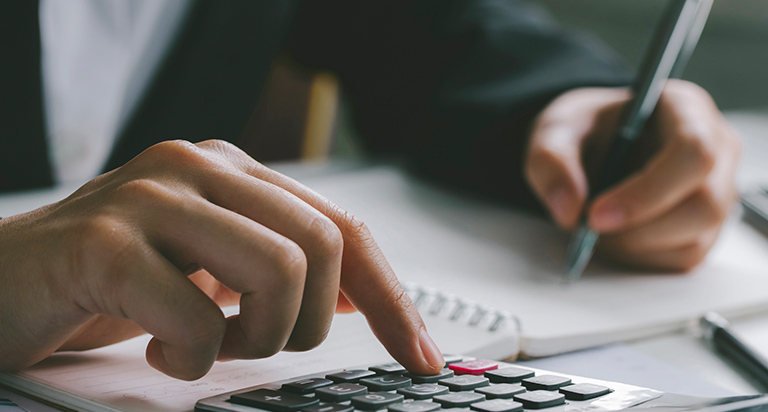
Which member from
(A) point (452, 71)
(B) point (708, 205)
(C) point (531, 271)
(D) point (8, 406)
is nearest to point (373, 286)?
(D) point (8, 406)

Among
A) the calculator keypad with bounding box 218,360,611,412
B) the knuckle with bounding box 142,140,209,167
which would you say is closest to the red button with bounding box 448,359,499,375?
the calculator keypad with bounding box 218,360,611,412

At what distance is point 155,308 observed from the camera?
21cm

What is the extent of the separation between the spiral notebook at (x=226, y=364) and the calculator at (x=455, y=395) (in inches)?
1.2

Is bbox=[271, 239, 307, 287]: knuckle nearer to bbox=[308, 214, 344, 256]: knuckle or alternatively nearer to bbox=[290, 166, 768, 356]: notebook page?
bbox=[308, 214, 344, 256]: knuckle

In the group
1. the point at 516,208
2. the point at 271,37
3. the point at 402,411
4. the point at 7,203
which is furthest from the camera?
the point at 271,37

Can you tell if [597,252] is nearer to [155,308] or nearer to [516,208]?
[516,208]

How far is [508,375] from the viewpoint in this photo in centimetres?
25

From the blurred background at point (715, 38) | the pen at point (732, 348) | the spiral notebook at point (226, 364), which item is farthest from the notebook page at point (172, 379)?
the blurred background at point (715, 38)

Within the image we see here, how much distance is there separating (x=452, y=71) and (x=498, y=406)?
0.62 metres

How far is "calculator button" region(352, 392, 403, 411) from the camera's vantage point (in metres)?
0.21

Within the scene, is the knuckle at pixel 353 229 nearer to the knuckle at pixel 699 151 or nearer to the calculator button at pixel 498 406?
the calculator button at pixel 498 406

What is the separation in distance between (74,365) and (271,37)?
59 centimetres

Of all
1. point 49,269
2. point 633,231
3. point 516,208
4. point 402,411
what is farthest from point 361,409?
point 516,208

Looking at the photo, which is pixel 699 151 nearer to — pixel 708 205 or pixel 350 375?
pixel 708 205
